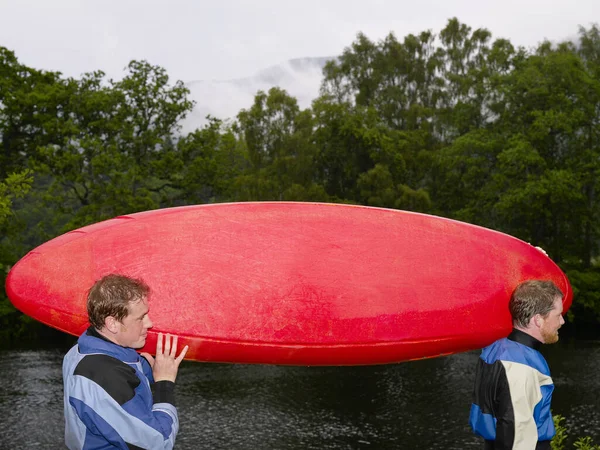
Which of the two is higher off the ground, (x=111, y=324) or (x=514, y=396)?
(x=111, y=324)

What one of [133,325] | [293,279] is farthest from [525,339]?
[133,325]

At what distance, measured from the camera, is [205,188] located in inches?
1152

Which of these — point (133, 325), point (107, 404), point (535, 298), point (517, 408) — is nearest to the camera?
point (107, 404)

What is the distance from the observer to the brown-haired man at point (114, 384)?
249cm

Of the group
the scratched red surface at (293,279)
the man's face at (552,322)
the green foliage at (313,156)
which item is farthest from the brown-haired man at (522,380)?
the green foliage at (313,156)

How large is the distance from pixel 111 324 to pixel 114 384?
0.21m

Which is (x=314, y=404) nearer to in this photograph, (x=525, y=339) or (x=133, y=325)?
(x=525, y=339)

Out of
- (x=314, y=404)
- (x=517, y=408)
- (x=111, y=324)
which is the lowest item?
(x=314, y=404)

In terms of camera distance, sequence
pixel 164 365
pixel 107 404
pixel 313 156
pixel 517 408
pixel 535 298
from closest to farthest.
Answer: pixel 107 404 → pixel 164 365 → pixel 517 408 → pixel 535 298 → pixel 313 156

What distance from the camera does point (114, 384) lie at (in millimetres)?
2514

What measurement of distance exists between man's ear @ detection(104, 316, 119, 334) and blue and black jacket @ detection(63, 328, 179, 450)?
5 centimetres

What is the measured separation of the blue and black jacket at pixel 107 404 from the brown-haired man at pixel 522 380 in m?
1.35

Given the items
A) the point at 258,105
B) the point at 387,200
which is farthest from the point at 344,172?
the point at 258,105

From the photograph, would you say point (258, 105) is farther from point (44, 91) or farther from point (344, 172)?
point (44, 91)
